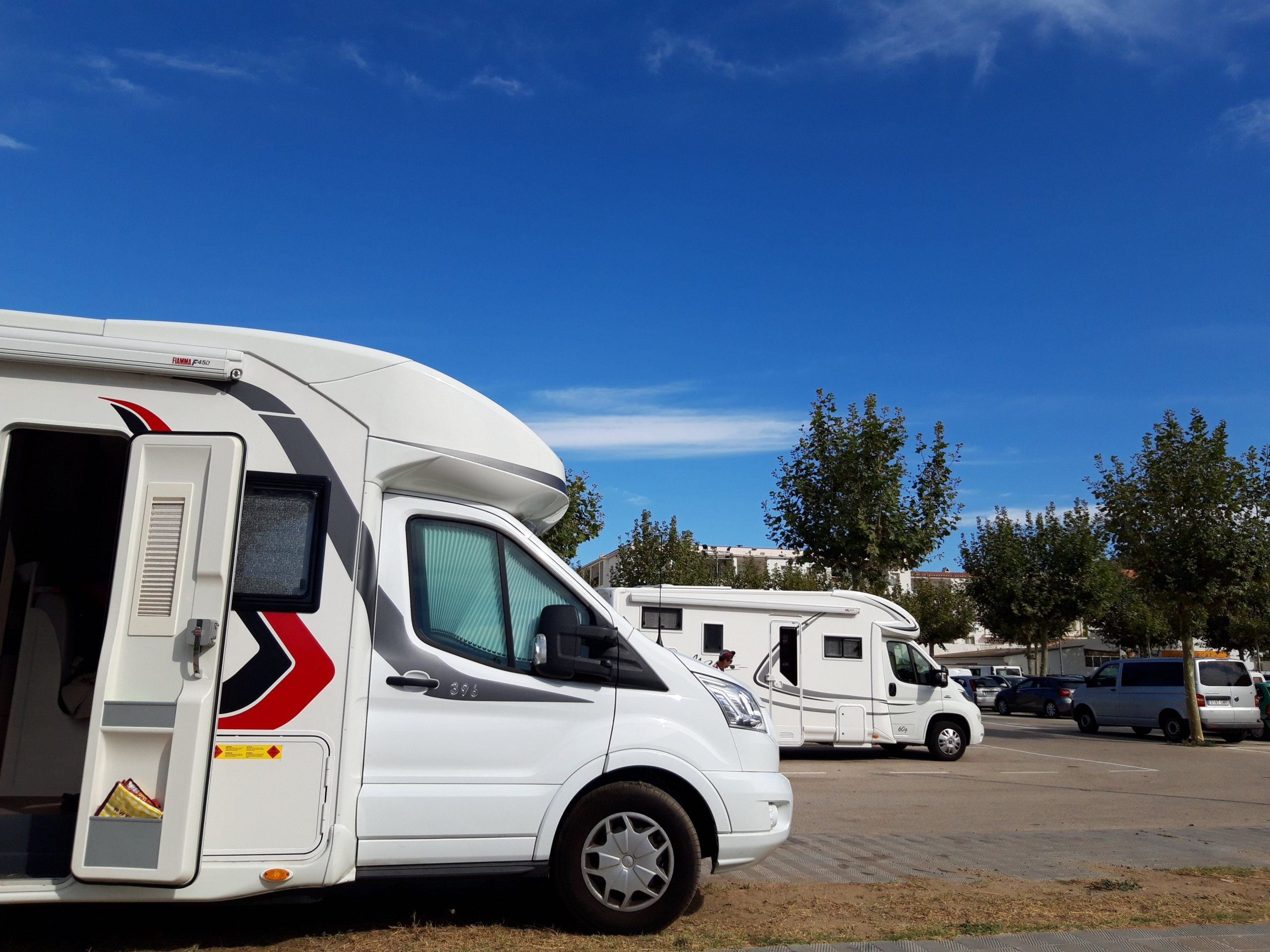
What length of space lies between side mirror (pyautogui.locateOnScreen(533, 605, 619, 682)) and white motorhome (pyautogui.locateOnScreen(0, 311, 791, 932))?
1 cm

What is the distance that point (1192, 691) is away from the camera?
2134 centimetres

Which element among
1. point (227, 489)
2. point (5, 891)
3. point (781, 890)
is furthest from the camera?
point (781, 890)

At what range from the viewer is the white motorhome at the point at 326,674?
4.57 meters

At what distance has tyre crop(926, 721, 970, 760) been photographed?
16.4 m

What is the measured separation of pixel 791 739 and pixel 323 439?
40.8ft

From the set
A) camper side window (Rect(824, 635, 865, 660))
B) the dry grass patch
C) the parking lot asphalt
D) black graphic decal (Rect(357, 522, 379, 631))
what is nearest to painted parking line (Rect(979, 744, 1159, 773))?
the parking lot asphalt

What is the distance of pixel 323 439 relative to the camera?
16.5 ft

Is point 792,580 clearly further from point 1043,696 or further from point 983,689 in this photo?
point 1043,696

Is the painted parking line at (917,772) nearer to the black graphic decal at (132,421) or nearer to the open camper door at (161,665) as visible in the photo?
the open camper door at (161,665)

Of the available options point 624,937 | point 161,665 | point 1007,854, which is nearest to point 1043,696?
point 1007,854

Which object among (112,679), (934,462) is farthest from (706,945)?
(934,462)

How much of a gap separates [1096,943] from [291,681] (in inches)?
168

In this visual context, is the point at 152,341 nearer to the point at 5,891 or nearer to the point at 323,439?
the point at 323,439

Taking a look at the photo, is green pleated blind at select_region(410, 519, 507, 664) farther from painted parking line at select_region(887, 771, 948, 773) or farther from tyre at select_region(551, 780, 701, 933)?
painted parking line at select_region(887, 771, 948, 773)
